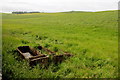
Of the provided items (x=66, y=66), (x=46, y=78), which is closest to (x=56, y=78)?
(x=46, y=78)

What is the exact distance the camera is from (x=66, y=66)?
21.0 feet

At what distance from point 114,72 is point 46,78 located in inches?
132

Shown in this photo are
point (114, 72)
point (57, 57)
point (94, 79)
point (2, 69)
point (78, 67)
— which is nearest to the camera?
point (2, 69)

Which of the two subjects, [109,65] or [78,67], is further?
[109,65]

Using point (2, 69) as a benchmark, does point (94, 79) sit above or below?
below

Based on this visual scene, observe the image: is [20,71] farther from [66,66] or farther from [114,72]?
Result: [114,72]

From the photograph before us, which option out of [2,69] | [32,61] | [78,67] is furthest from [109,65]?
[2,69]

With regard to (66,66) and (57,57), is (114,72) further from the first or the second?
(57,57)

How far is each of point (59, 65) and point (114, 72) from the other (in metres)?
2.73

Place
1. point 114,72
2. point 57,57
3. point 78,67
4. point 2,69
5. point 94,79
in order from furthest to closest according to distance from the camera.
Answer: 1. point 57,57
2. point 78,67
3. point 114,72
4. point 94,79
5. point 2,69

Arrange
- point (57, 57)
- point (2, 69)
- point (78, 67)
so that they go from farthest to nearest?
point (57, 57)
point (78, 67)
point (2, 69)

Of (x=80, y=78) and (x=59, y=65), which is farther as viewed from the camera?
(x=59, y=65)

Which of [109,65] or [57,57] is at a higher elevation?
[57,57]

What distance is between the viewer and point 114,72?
6125 mm
